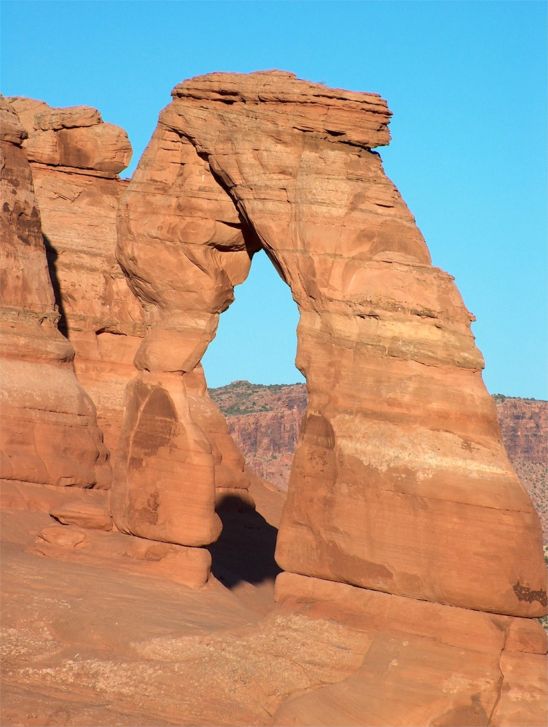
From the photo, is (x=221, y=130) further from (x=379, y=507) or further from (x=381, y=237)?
(x=379, y=507)

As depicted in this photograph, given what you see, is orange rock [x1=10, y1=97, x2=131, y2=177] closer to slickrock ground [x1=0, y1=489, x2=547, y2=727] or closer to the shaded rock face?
the shaded rock face

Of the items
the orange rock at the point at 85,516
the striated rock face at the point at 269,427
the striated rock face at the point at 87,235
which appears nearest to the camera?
the orange rock at the point at 85,516

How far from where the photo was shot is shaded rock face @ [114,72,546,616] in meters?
14.2

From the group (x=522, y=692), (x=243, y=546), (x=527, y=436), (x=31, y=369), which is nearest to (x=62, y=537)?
(x=31, y=369)

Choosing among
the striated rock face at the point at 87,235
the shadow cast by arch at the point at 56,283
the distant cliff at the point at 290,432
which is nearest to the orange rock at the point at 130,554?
the striated rock face at the point at 87,235

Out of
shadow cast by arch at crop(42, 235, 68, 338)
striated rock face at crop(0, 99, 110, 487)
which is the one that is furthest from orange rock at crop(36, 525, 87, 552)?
shadow cast by arch at crop(42, 235, 68, 338)

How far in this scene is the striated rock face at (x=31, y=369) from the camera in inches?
944

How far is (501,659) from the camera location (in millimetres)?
13812

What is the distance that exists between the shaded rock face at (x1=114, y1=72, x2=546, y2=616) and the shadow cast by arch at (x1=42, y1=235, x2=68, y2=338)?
11.0 m

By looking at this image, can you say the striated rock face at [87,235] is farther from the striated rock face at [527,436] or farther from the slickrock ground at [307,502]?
the striated rock face at [527,436]

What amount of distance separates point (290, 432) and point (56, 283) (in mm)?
35639

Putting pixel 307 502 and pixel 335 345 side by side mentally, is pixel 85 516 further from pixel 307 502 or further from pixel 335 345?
pixel 335 345

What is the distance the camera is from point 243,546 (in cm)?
2588

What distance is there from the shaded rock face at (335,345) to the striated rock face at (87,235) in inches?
402
